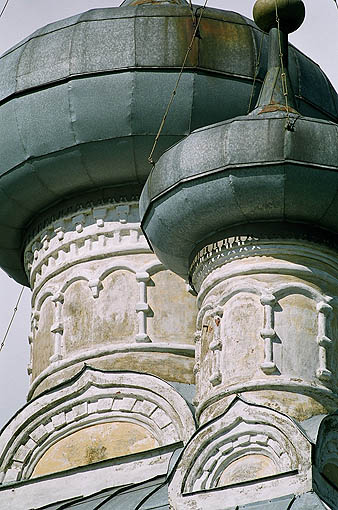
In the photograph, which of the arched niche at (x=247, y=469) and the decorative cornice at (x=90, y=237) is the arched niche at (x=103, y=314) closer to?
the decorative cornice at (x=90, y=237)

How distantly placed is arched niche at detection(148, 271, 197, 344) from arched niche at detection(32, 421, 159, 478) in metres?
0.72

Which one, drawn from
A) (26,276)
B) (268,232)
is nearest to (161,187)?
(268,232)

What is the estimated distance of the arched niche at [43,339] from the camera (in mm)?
17062

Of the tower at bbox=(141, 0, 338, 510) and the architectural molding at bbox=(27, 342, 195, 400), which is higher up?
the architectural molding at bbox=(27, 342, 195, 400)

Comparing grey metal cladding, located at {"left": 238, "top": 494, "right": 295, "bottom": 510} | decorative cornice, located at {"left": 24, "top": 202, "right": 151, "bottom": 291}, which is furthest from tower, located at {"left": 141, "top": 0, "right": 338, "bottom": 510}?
decorative cornice, located at {"left": 24, "top": 202, "right": 151, "bottom": 291}

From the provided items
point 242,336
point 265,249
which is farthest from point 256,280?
point 242,336

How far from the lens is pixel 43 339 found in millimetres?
17172

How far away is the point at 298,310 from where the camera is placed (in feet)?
49.1

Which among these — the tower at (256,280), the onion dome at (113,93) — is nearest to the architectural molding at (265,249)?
the tower at (256,280)

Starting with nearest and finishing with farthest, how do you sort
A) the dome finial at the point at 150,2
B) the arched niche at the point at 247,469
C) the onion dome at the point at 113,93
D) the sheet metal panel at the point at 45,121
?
the arched niche at the point at 247,469
the onion dome at the point at 113,93
the sheet metal panel at the point at 45,121
the dome finial at the point at 150,2

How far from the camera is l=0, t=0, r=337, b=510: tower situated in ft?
48.1

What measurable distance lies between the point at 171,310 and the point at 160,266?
35 centimetres

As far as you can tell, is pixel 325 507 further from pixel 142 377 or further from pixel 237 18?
pixel 237 18

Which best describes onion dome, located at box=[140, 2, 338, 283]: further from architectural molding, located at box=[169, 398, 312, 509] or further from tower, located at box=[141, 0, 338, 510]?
architectural molding, located at box=[169, 398, 312, 509]
